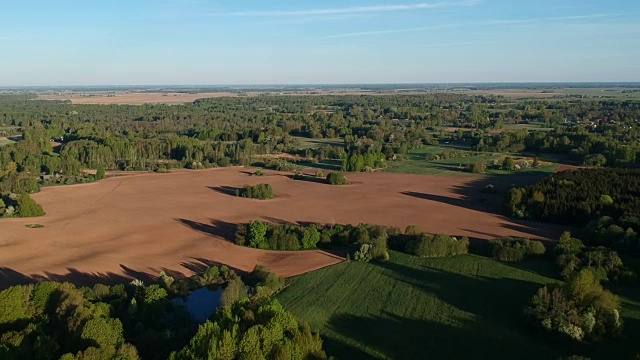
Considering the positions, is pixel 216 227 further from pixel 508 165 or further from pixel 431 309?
pixel 508 165

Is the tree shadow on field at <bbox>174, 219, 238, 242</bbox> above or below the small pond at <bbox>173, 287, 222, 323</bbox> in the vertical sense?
below

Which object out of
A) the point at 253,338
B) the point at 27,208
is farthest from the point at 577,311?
the point at 27,208

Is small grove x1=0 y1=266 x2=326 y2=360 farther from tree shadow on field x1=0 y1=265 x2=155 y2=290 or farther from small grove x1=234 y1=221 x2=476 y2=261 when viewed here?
small grove x1=234 y1=221 x2=476 y2=261

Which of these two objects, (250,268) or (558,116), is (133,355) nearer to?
(250,268)

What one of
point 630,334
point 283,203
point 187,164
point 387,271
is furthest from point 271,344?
point 187,164

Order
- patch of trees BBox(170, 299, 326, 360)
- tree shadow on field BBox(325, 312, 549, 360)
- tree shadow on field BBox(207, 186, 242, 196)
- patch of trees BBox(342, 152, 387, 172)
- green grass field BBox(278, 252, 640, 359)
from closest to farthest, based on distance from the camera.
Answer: patch of trees BBox(170, 299, 326, 360), tree shadow on field BBox(325, 312, 549, 360), green grass field BBox(278, 252, 640, 359), tree shadow on field BBox(207, 186, 242, 196), patch of trees BBox(342, 152, 387, 172)

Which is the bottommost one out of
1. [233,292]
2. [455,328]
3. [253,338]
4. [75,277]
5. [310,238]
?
[75,277]

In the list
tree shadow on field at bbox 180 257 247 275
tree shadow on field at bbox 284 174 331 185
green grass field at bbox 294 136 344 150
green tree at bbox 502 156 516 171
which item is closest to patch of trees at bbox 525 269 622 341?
tree shadow on field at bbox 180 257 247 275
